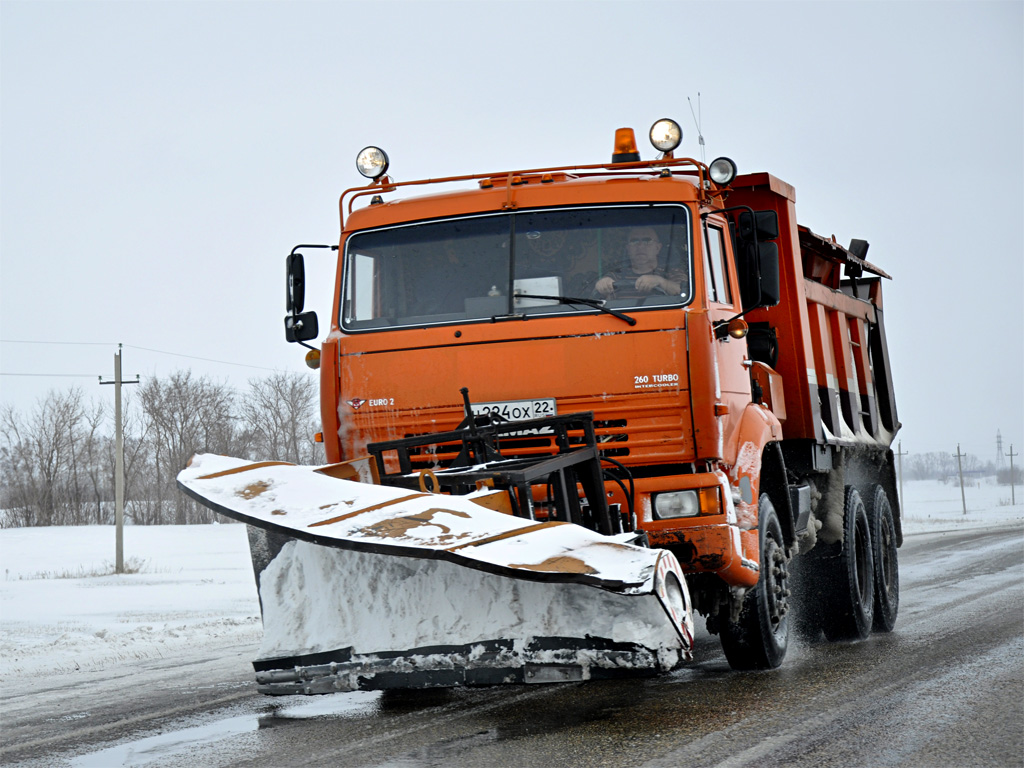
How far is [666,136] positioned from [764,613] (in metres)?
2.92

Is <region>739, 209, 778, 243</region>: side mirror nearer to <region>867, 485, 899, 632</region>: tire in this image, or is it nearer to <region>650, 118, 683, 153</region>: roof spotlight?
<region>650, 118, 683, 153</region>: roof spotlight

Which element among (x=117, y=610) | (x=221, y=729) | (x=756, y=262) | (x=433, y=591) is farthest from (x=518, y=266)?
(x=117, y=610)

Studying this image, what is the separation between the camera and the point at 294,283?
681 cm

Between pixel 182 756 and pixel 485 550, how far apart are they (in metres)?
1.59

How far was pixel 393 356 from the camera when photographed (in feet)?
19.6

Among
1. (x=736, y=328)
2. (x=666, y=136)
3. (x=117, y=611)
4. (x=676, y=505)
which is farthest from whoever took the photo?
(x=117, y=611)

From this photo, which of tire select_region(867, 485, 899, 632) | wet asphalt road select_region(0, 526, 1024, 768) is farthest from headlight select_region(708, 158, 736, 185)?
tire select_region(867, 485, 899, 632)

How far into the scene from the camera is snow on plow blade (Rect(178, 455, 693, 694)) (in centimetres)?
431

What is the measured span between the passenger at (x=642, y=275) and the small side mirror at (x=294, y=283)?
77.8 inches

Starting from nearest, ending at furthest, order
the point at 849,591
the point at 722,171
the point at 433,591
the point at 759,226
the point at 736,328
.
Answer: the point at 433,591, the point at 736,328, the point at 722,171, the point at 759,226, the point at 849,591

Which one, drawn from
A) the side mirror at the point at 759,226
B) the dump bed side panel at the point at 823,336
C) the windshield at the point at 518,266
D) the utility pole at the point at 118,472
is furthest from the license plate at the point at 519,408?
the utility pole at the point at 118,472

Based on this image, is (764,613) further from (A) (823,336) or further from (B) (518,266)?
(A) (823,336)

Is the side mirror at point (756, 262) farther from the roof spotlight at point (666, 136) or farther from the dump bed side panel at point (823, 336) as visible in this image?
the dump bed side panel at point (823, 336)

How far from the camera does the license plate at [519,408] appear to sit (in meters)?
5.67
